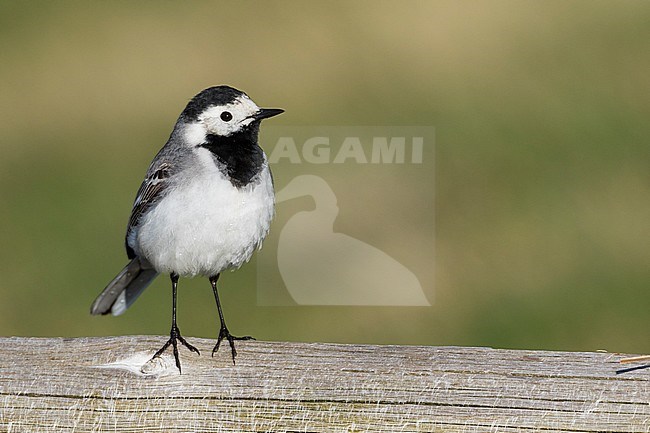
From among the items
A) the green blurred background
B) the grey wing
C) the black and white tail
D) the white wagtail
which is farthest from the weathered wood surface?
the green blurred background

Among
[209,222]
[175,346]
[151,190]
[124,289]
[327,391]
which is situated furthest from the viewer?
[124,289]

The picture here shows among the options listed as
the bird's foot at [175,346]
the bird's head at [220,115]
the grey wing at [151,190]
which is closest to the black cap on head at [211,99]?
the bird's head at [220,115]

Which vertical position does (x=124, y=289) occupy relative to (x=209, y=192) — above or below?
below

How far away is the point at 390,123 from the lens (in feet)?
31.8

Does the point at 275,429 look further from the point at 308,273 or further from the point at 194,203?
the point at 308,273

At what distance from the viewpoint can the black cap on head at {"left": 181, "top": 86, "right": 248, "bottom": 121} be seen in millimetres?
4301

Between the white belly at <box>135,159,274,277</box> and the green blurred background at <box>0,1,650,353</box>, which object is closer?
the white belly at <box>135,159,274,277</box>

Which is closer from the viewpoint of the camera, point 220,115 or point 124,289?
point 220,115

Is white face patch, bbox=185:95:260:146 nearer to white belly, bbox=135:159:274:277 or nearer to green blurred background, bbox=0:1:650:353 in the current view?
white belly, bbox=135:159:274:277

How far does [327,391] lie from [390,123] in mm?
6905

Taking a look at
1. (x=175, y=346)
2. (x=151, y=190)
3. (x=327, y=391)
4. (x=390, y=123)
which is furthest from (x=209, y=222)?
(x=390, y=123)

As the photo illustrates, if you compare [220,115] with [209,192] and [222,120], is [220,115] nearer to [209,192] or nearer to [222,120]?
[222,120]

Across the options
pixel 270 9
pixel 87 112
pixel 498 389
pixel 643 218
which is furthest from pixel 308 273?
pixel 498 389

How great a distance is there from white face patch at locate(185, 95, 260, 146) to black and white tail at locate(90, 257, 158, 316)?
70 cm
